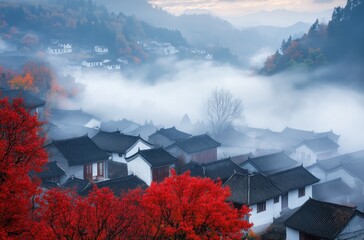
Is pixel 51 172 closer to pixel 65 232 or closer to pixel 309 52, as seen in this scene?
pixel 65 232

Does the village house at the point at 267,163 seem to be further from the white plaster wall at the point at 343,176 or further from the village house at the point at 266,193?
the village house at the point at 266,193

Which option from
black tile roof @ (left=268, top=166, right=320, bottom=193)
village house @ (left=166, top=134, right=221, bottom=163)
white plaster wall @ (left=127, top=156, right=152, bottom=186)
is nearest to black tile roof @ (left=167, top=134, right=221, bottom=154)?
village house @ (left=166, top=134, right=221, bottom=163)

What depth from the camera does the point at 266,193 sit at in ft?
96.7

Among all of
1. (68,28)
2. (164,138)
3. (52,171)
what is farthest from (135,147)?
(68,28)

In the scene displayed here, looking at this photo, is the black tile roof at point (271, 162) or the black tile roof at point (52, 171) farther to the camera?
the black tile roof at point (271, 162)

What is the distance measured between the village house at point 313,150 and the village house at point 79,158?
2511 cm

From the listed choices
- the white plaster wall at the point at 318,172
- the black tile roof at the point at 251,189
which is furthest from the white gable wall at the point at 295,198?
the white plaster wall at the point at 318,172

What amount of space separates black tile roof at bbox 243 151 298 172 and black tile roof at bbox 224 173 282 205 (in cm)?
827

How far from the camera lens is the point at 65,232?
48.2 feet

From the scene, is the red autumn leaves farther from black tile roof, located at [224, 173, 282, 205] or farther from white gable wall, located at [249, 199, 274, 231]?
white gable wall, located at [249, 199, 274, 231]

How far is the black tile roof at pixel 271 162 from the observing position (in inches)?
1547

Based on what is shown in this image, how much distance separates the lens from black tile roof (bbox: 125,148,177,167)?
3478 cm

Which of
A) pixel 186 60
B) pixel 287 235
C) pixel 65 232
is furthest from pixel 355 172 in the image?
pixel 186 60

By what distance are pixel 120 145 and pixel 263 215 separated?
1739 cm
